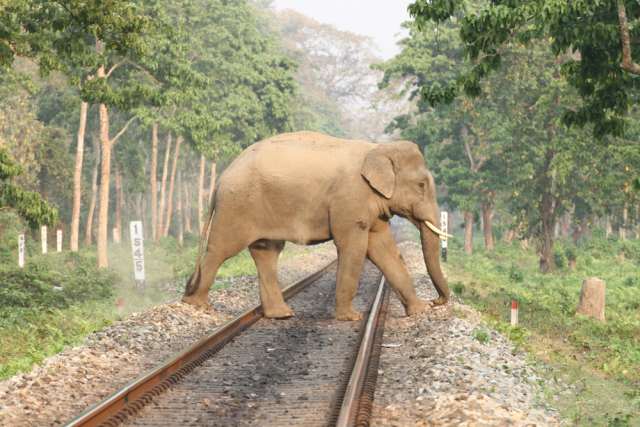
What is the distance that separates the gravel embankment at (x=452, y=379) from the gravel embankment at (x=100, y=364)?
2813mm

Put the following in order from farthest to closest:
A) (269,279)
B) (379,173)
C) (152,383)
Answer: (269,279), (379,173), (152,383)

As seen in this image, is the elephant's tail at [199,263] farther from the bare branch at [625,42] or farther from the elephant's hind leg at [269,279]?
the bare branch at [625,42]

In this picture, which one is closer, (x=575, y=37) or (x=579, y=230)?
(x=575, y=37)

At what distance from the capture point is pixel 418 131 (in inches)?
1790

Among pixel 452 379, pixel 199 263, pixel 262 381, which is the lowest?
pixel 199 263

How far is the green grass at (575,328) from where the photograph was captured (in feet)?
31.7

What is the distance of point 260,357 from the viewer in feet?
35.3

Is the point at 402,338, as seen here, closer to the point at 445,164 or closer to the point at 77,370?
the point at 77,370

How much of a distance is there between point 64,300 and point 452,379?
41.4ft

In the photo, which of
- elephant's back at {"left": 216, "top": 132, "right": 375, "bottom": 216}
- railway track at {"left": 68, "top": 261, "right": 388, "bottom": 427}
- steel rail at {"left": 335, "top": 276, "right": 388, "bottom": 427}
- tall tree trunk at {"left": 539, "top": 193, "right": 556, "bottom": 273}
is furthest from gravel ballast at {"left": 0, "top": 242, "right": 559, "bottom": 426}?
tall tree trunk at {"left": 539, "top": 193, "right": 556, "bottom": 273}

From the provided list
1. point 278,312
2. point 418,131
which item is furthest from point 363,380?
point 418,131

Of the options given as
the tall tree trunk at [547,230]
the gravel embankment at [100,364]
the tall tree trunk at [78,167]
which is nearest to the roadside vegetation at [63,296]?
the gravel embankment at [100,364]

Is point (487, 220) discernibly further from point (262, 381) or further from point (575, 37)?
point (262, 381)

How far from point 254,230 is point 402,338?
3417 millimetres
